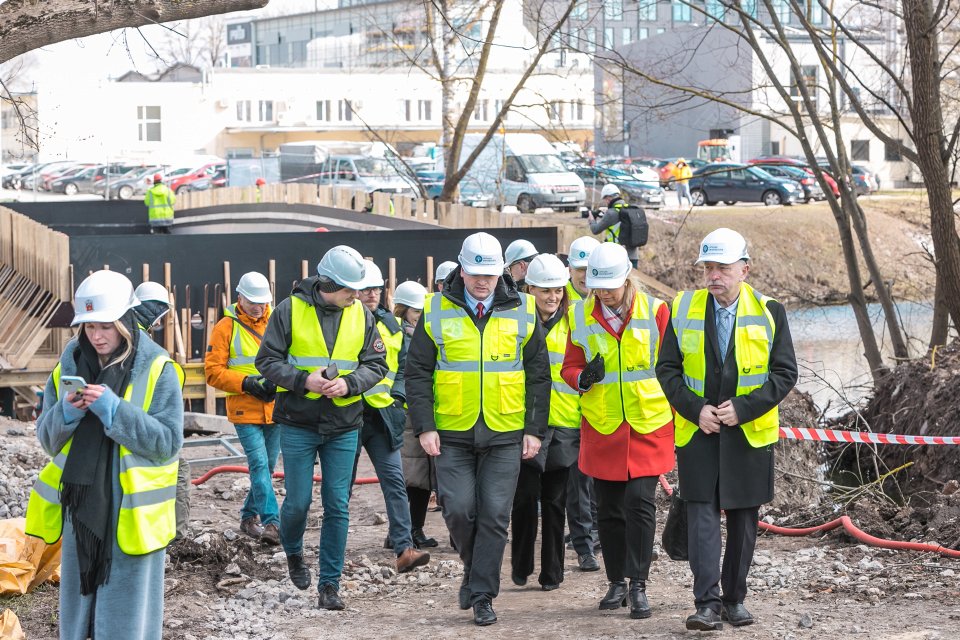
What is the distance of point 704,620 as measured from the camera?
6.05 meters

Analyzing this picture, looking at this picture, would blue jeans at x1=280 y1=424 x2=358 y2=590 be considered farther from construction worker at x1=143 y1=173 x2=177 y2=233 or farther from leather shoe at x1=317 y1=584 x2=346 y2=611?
construction worker at x1=143 y1=173 x2=177 y2=233

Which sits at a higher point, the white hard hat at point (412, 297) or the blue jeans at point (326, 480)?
the white hard hat at point (412, 297)

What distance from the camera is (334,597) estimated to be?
22.9 ft

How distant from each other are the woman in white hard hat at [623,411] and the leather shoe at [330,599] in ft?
4.70

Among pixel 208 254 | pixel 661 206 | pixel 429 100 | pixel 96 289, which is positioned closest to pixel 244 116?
pixel 429 100

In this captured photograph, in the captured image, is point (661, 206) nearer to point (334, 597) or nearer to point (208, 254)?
point (208, 254)

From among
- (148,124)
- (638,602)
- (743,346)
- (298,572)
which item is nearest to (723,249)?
(743,346)

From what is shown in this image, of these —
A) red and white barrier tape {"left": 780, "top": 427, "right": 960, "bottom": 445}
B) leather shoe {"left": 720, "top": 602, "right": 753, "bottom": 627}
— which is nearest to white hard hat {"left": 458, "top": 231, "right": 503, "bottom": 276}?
leather shoe {"left": 720, "top": 602, "right": 753, "bottom": 627}

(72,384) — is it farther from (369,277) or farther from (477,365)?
(369,277)

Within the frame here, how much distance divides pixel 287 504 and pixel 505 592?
4.31 ft

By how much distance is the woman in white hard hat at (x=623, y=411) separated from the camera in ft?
21.3

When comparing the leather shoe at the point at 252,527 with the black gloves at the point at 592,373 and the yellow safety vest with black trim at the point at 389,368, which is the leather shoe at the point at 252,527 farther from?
the black gloves at the point at 592,373

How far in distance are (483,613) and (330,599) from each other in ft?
3.07

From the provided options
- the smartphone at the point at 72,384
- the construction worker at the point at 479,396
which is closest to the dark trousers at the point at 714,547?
the construction worker at the point at 479,396
